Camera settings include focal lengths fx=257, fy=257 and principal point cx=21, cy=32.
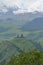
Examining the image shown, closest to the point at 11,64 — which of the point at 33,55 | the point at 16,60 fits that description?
the point at 16,60

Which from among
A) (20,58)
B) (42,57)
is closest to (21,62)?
(20,58)

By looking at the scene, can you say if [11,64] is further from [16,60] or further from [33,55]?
[33,55]

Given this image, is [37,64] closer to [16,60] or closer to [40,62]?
[40,62]

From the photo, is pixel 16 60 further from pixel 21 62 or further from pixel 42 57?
pixel 42 57

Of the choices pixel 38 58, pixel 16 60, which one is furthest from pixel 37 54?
pixel 16 60

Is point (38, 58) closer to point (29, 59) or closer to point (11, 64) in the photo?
point (29, 59)
